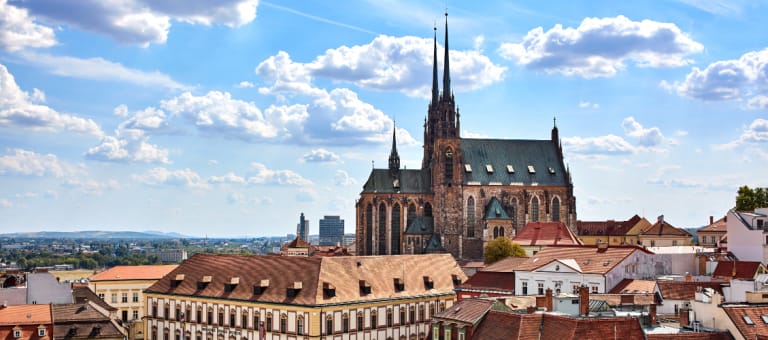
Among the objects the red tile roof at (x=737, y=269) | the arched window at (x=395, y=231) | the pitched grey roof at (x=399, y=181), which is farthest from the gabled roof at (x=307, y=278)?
the pitched grey roof at (x=399, y=181)

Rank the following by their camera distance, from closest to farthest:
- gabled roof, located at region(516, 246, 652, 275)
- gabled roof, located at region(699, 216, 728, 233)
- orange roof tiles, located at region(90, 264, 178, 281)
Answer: gabled roof, located at region(516, 246, 652, 275) < orange roof tiles, located at region(90, 264, 178, 281) < gabled roof, located at region(699, 216, 728, 233)

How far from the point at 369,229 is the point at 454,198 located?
1688cm

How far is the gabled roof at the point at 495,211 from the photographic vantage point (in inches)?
6667

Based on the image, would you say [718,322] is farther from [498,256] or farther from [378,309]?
[498,256]

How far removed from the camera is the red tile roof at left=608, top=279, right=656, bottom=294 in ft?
275

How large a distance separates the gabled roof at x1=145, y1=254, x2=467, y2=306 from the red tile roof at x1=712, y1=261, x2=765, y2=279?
2904cm

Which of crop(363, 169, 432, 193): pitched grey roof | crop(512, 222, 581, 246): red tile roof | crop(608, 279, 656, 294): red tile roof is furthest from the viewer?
crop(363, 169, 432, 193): pitched grey roof

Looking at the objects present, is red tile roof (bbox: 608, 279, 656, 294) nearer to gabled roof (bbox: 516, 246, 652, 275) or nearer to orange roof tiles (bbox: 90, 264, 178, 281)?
gabled roof (bbox: 516, 246, 652, 275)

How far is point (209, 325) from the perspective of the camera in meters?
98.0

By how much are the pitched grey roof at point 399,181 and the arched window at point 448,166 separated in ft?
15.0

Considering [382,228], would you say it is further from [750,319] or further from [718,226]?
[750,319]

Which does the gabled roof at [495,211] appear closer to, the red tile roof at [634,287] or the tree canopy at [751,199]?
the tree canopy at [751,199]

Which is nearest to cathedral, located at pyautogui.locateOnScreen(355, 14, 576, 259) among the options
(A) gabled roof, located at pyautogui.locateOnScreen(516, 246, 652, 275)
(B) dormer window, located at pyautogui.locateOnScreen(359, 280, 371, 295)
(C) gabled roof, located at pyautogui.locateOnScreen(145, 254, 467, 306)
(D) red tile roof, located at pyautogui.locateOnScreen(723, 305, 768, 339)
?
(C) gabled roof, located at pyautogui.locateOnScreen(145, 254, 467, 306)

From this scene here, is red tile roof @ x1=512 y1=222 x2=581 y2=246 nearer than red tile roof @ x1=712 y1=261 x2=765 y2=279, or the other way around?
red tile roof @ x1=712 y1=261 x2=765 y2=279
